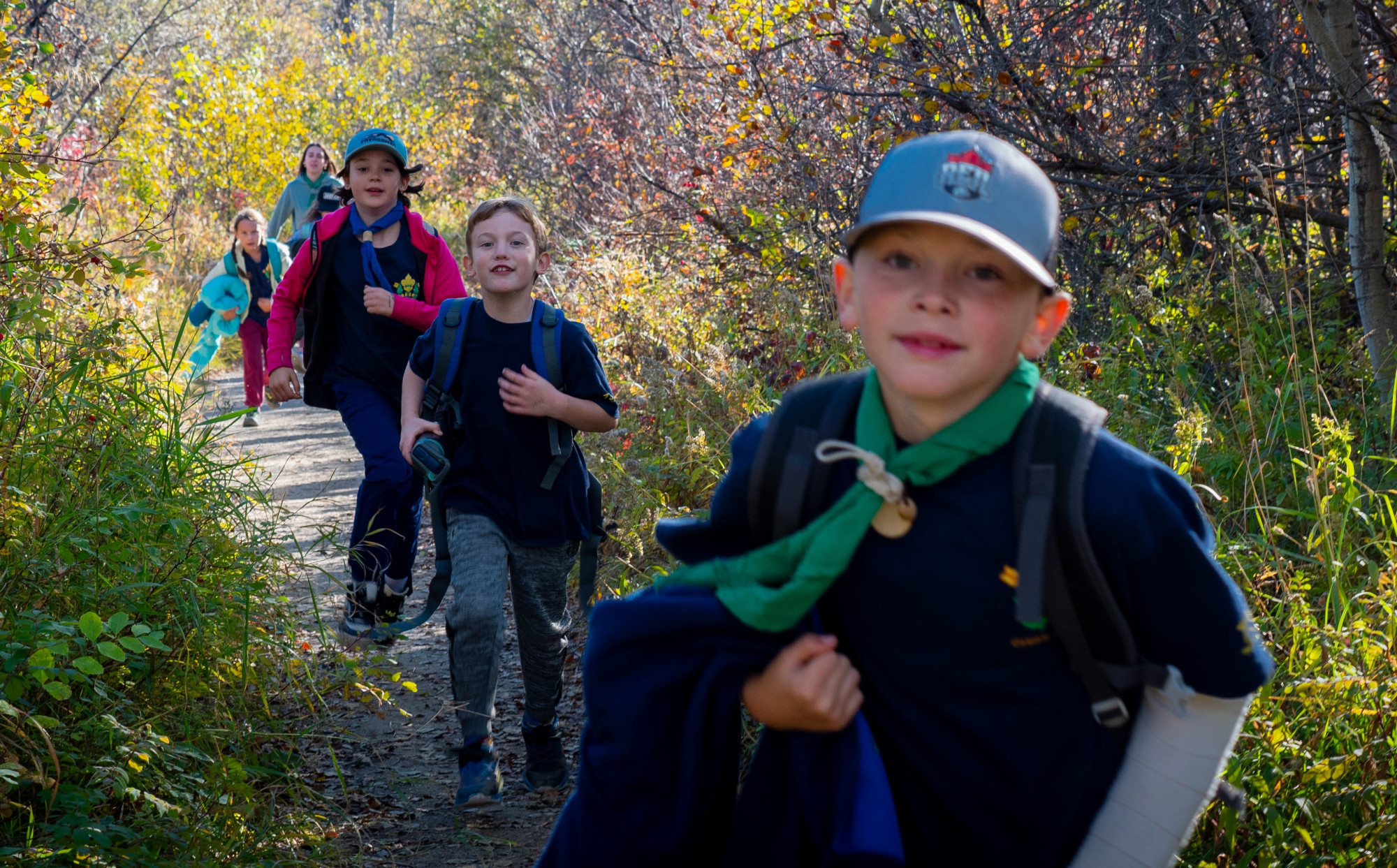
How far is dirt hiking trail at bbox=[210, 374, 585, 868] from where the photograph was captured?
3678mm

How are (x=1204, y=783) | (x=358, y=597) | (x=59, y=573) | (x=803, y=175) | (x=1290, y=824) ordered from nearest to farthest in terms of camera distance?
1. (x=1204, y=783)
2. (x=1290, y=824)
3. (x=59, y=573)
4. (x=358, y=597)
5. (x=803, y=175)

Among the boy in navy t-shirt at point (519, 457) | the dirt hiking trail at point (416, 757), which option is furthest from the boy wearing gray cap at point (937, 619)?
the boy in navy t-shirt at point (519, 457)

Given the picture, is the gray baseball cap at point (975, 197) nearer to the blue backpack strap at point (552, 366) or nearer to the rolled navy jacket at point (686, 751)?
the rolled navy jacket at point (686, 751)

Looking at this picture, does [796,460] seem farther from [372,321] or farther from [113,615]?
[372,321]

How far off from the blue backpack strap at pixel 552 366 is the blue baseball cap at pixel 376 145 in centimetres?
158

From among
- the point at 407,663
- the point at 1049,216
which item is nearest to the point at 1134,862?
the point at 1049,216

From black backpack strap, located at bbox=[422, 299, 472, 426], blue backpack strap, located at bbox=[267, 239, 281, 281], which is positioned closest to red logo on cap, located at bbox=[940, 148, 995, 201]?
black backpack strap, located at bbox=[422, 299, 472, 426]

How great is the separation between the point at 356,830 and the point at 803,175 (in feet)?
16.3

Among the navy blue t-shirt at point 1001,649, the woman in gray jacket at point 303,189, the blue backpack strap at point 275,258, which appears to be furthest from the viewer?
the woman in gray jacket at point 303,189

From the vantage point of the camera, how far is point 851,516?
1722 millimetres

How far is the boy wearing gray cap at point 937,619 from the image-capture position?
1631 millimetres

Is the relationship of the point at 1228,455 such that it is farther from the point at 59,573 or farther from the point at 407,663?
the point at 59,573

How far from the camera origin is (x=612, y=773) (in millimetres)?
1828

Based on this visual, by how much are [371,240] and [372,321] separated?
1.22ft
